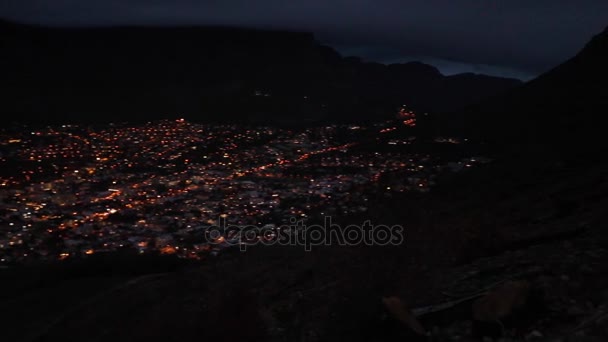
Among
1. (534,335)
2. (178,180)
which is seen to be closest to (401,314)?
(534,335)

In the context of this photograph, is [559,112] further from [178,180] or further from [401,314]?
[401,314]

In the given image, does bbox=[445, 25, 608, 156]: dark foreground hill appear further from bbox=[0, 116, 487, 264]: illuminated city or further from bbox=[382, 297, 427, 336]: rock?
bbox=[382, 297, 427, 336]: rock

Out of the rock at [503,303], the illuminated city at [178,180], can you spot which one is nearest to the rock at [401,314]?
the rock at [503,303]

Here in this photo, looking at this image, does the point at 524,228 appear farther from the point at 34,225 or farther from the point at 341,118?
the point at 341,118

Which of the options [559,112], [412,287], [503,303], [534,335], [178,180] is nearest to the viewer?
[534,335]

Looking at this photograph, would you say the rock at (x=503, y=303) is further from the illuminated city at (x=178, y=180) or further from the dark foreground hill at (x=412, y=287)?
the illuminated city at (x=178, y=180)

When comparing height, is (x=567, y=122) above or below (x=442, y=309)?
above

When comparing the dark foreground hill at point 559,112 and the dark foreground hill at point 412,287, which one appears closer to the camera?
the dark foreground hill at point 412,287

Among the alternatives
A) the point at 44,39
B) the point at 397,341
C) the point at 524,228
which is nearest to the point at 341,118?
the point at 44,39
